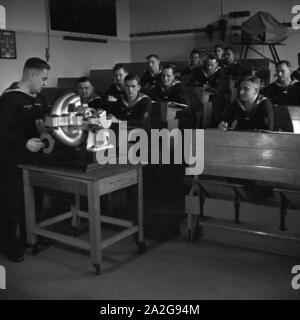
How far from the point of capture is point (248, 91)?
3.72 meters

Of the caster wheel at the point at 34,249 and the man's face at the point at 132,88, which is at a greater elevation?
the man's face at the point at 132,88

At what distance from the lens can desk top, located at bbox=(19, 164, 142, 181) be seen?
2.69 meters

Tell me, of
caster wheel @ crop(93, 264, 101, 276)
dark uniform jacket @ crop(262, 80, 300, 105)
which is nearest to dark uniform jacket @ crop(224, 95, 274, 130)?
dark uniform jacket @ crop(262, 80, 300, 105)

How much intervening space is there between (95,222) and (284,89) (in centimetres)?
340

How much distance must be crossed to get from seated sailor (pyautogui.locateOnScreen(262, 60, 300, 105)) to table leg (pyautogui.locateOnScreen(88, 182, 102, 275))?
3178mm

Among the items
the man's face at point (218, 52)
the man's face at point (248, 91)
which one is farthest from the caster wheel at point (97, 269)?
the man's face at point (218, 52)

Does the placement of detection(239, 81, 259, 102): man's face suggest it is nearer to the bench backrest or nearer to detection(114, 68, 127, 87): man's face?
the bench backrest

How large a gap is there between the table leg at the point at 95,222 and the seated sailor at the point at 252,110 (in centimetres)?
143

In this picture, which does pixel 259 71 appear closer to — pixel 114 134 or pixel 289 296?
pixel 114 134

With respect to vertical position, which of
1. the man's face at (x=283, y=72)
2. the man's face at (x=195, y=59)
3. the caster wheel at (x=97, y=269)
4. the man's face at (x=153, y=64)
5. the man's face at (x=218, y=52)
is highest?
the man's face at (x=218, y=52)

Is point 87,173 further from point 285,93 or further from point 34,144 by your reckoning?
point 285,93

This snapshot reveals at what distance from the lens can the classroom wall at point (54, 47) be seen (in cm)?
719

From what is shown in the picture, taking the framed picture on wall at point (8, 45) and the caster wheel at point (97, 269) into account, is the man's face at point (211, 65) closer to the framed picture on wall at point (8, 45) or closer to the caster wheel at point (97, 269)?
the framed picture on wall at point (8, 45)

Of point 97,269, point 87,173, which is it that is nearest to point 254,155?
point 87,173
